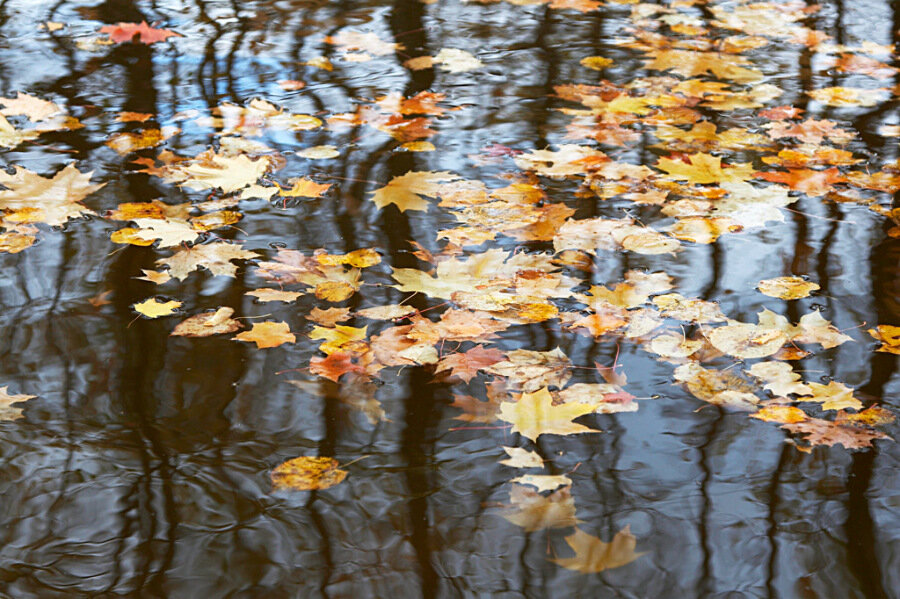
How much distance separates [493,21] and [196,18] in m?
1.72

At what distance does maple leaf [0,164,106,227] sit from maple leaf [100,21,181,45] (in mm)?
1666

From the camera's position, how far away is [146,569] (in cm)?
174

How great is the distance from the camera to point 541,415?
85.2 inches

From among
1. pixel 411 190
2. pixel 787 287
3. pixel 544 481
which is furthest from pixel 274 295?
pixel 787 287

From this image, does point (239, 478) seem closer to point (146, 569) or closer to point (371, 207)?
point (146, 569)

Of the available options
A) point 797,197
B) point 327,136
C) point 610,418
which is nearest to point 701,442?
point 610,418

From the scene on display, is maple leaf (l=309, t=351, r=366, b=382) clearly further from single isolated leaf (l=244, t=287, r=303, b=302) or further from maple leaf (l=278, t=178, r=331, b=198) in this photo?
maple leaf (l=278, t=178, r=331, b=198)

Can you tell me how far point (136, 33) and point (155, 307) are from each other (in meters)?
2.88

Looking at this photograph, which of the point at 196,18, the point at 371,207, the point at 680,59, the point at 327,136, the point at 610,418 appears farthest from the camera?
the point at 196,18

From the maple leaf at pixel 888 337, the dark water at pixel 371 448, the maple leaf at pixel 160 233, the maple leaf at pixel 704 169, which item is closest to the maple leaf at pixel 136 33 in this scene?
the dark water at pixel 371 448

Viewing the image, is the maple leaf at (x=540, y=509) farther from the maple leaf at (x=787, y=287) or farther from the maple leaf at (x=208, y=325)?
the maple leaf at (x=787, y=287)

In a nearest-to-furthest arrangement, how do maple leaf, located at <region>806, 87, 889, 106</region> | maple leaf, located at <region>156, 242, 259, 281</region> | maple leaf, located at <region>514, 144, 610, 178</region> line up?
maple leaf, located at <region>156, 242, 259, 281</region> < maple leaf, located at <region>514, 144, 610, 178</region> < maple leaf, located at <region>806, 87, 889, 106</region>

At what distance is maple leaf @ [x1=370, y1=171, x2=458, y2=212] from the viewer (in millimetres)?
3201

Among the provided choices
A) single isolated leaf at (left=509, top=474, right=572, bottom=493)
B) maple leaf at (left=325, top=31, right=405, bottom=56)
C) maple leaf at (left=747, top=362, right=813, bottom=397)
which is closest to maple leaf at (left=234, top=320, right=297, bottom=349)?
single isolated leaf at (left=509, top=474, right=572, bottom=493)
